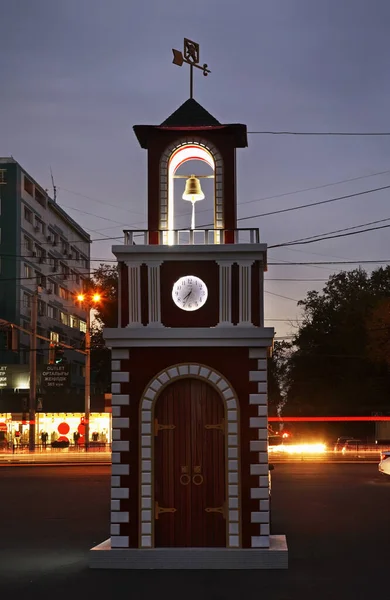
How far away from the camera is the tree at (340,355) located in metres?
81.5

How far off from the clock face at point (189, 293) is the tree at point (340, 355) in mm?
59681

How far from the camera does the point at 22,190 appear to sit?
3027 inches

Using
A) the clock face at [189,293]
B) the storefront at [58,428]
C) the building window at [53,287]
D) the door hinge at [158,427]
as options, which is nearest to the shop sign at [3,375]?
the storefront at [58,428]

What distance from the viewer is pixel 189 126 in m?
18.1

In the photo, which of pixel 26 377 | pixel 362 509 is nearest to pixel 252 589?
pixel 362 509

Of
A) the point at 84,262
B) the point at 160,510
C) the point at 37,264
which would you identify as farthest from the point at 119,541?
the point at 84,262

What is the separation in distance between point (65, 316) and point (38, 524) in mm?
73093

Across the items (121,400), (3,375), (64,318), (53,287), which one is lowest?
(121,400)

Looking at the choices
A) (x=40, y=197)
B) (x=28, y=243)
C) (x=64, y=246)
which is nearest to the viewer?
(x=28, y=243)

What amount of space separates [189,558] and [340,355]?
69.9 metres

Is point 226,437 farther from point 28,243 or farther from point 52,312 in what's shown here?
point 52,312

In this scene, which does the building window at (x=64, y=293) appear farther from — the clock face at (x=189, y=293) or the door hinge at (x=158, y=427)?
the door hinge at (x=158, y=427)

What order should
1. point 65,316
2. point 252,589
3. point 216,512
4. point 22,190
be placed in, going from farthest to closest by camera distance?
point 65,316, point 22,190, point 216,512, point 252,589

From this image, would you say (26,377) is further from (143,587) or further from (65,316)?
(143,587)
